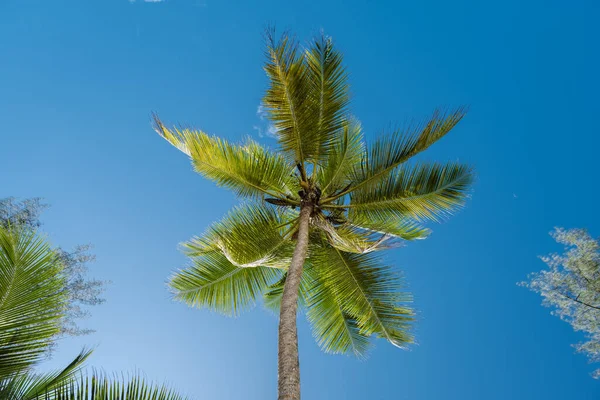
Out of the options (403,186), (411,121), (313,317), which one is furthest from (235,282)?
(411,121)

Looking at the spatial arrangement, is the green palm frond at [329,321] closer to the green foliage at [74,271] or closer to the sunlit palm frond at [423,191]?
the sunlit palm frond at [423,191]

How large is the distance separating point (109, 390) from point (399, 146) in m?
6.55

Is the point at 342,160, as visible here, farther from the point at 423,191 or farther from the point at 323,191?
the point at 423,191

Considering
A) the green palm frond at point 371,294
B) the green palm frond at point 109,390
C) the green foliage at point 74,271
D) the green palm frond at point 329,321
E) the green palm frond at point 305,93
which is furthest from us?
the green foliage at point 74,271

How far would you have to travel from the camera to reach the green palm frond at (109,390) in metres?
3.15

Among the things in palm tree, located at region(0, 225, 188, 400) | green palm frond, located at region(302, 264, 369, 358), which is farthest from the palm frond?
palm tree, located at region(0, 225, 188, 400)

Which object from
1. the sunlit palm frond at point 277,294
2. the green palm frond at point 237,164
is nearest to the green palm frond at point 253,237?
the green palm frond at point 237,164

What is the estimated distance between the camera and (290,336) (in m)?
6.08

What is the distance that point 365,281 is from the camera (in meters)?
9.32

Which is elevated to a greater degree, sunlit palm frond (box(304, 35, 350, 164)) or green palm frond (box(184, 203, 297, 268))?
sunlit palm frond (box(304, 35, 350, 164))

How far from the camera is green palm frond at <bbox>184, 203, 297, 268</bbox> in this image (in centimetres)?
847

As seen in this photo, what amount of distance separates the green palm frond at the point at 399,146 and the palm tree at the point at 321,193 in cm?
2

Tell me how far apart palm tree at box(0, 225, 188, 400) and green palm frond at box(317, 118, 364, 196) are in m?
5.76

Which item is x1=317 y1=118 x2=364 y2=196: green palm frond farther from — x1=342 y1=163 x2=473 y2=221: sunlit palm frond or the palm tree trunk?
the palm tree trunk
